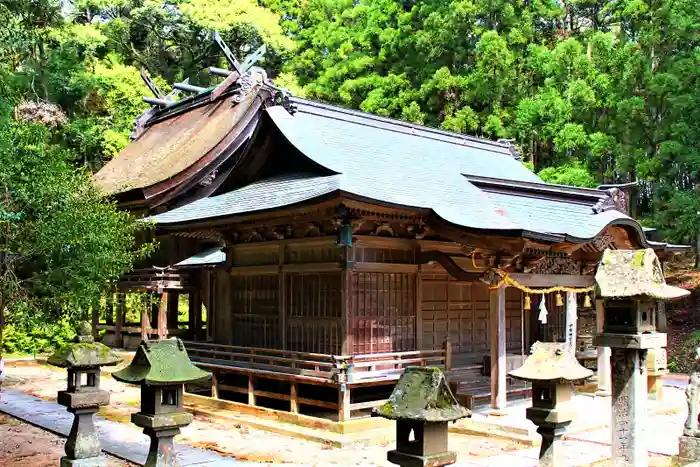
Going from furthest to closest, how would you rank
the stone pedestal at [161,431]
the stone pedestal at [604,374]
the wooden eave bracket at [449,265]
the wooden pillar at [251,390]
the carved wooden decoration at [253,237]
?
the stone pedestal at [604,374]
the carved wooden decoration at [253,237]
the wooden pillar at [251,390]
the wooden eave bracket at [449,265]
the stone pedestal at [161,431]

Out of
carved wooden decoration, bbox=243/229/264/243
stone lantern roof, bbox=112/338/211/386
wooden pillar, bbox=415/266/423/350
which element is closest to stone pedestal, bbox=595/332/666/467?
stone lantern roof, bbox=112/338/211/386

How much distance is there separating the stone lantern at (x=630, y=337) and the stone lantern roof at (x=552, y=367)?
0.43m

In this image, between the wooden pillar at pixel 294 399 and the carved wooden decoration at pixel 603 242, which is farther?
the carved wooden decoration at pixel 603 242

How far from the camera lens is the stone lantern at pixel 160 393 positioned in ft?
22.5

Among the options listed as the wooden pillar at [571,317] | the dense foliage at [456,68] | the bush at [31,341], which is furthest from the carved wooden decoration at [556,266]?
the bush at [31,341]

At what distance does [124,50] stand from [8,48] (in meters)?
27.4

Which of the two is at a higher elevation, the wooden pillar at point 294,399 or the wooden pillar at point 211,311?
the wooden pillar at point 211,311

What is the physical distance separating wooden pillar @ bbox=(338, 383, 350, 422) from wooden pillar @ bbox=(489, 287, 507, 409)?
2.74 m

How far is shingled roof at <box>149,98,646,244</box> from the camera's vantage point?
12.4m

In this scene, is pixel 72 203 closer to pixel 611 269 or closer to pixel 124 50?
pixel 611 269

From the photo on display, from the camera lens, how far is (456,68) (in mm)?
30141

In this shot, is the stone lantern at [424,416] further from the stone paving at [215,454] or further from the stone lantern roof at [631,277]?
the stone paving at [215,454]

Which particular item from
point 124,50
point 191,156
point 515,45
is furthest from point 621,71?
point 124,50

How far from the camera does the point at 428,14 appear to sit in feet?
99.5
